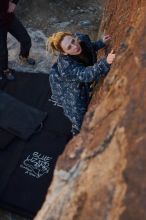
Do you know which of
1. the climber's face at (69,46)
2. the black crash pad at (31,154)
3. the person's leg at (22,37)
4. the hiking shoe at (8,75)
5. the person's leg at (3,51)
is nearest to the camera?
the climber's face at (69,46)

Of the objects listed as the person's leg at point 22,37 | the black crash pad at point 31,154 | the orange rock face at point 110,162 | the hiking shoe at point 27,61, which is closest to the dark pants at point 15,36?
the person's leg at point 22,37

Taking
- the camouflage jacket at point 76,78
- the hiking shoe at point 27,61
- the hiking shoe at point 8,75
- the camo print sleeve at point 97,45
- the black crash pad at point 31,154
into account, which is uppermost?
the camo print sleeve at point 97,45

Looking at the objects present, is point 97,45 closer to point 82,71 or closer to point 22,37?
point 82,71

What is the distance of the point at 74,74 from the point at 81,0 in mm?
3451

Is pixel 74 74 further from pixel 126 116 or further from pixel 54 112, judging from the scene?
pixel 54 112

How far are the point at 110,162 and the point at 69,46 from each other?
1.38 metres

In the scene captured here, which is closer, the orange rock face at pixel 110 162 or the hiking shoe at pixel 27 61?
the orange rock face at pixel 110 162

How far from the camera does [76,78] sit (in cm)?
378

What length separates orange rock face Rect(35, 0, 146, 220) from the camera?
2412 millimetres

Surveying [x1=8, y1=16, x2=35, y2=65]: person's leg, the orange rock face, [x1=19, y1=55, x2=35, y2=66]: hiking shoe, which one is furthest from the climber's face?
[x1=19, y1=55, x2=35, y2=66]: hiking shoe

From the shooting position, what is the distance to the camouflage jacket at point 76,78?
3.65 metres

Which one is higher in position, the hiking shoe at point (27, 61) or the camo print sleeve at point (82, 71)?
the camo print sleeve at point (82, 71)

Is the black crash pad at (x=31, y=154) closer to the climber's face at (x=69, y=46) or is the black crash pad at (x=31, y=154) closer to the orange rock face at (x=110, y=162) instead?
the climber's face at (x=69, y=46)

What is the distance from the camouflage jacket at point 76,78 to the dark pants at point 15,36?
5.10 feet
